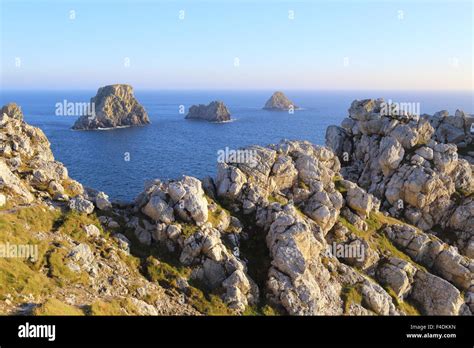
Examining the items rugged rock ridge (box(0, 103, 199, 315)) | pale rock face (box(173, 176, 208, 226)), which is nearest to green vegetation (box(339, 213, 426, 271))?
pale rock face (box(173, 176, 208, 226))

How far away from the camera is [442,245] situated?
5588cm

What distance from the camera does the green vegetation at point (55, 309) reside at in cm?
2698

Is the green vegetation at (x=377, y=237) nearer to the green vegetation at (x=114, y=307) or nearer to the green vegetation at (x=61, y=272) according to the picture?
the green vegetation at (x=114, y=307)

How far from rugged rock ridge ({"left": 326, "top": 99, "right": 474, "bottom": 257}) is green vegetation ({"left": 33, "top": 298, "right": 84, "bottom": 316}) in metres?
54.6

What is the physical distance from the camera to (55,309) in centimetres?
2797

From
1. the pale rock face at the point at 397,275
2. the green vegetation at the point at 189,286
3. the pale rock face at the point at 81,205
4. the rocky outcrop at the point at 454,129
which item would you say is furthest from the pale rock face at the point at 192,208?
the rocky outcrop at the point at 454,129

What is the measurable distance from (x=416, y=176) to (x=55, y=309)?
196ft

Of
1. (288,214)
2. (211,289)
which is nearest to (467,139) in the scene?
(288,214)

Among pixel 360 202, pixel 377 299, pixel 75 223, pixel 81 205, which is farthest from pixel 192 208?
pixel 360 202

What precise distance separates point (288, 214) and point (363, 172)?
40205 mm

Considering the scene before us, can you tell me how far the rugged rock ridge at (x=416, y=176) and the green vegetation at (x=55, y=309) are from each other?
54.6 metres

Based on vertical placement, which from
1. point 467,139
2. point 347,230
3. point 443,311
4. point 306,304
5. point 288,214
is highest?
point 467,139
